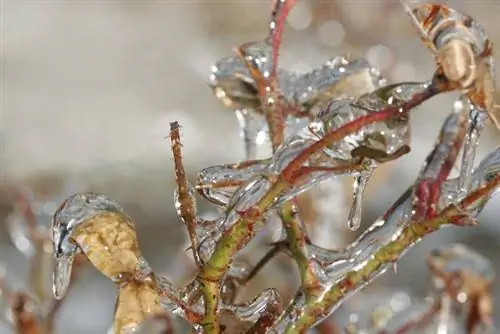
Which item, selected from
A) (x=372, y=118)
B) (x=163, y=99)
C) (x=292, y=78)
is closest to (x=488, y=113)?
(x=372, y=118)

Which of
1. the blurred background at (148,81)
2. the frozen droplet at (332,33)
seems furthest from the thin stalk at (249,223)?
the frozen droplet at (332,33)

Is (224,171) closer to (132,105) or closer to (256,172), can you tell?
(256,172)

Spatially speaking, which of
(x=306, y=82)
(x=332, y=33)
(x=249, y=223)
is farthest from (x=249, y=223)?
(x=332, y=33)

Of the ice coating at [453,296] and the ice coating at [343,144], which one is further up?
the ice coating at [343,144]

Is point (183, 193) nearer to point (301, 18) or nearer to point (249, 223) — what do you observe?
point (249, 223)

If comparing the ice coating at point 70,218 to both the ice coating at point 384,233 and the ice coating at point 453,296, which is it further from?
the ice coating at point 453,296

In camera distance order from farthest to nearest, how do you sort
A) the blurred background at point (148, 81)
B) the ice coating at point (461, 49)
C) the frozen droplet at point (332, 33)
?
1. the frozen droplet at point (332, 33)
2. the blurred background at point (148, 81)
3. the ice coating at point (461, 49)
